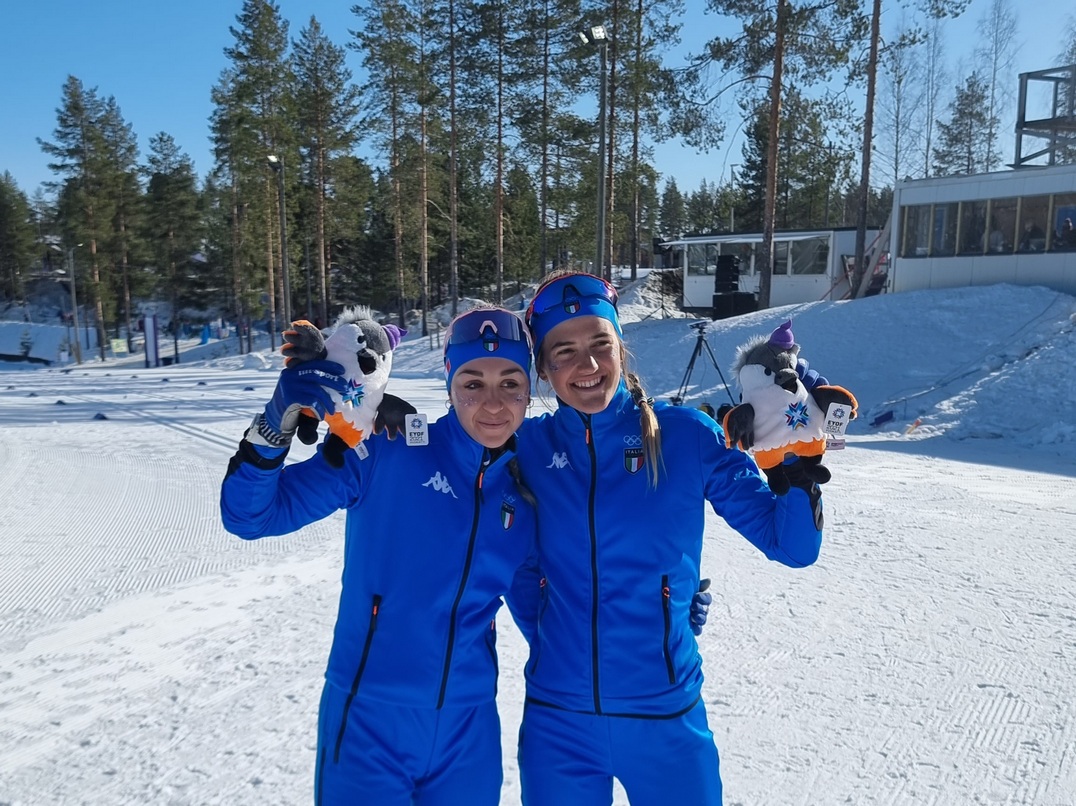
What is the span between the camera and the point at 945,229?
59.7ft

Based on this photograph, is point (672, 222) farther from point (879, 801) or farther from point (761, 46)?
point (879, 801)

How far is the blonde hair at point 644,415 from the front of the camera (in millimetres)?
1931

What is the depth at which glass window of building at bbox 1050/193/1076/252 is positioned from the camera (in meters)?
16.0

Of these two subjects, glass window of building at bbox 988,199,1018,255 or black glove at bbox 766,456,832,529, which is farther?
glass window of building at bbox 988,199,1018,255

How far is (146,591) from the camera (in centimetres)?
452

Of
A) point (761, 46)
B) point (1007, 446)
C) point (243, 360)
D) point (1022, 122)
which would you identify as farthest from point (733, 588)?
point (243, 360)

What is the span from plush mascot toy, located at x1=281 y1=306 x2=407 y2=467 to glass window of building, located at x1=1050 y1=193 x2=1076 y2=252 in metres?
18.8

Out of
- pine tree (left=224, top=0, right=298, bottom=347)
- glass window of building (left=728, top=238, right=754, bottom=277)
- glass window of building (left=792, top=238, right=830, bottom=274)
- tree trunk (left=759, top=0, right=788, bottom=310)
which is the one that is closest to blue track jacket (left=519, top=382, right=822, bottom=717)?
tree trunk (left=759, top=0, right=788, bottom=310)

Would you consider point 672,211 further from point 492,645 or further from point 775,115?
point 492,645

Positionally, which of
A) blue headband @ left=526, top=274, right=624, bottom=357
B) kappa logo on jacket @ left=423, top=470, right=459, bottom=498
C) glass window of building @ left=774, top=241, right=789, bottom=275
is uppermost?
glass window of building @ left=774, top=241, right=789, bottom=275

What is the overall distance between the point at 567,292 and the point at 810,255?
24638 millimetres

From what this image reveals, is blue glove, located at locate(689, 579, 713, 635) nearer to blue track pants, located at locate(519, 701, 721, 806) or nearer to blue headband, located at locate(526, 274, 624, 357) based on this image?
blue track pants, located at locate(519, 701, 721, 806)

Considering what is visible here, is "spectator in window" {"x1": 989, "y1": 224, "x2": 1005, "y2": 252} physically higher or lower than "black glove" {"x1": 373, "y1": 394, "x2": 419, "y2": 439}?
higher

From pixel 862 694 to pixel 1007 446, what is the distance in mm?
7968
